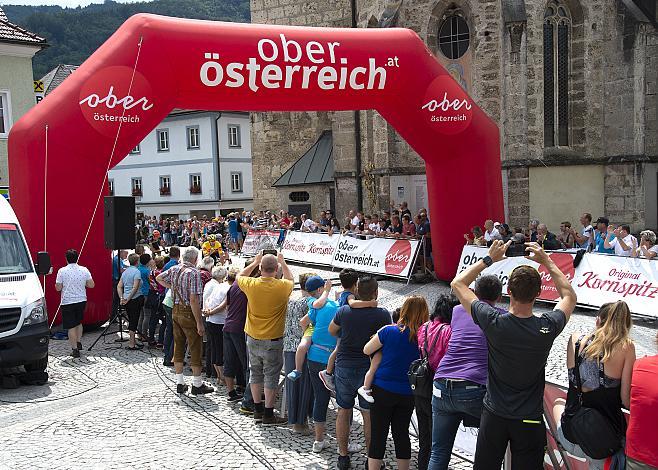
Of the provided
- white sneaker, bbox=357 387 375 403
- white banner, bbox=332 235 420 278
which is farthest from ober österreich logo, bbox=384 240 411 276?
white sneaker, bbox=357 387 375 403

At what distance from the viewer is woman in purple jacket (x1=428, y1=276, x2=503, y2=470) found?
452 cm

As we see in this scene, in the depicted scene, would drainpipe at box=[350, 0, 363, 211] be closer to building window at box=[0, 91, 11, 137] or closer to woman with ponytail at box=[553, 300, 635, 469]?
building window at box=[0, 91, 11, 137]

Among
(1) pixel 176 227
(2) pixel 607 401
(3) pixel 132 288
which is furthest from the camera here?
(1) pixel 176 227

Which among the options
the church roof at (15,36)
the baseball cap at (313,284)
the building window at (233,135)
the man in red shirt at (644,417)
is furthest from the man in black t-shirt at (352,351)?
the building window at (233,135)

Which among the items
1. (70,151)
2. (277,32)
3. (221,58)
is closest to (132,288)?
(70,151)

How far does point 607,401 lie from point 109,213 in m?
8.51

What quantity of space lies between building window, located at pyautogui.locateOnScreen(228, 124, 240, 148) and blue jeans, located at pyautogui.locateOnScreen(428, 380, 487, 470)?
139 ft

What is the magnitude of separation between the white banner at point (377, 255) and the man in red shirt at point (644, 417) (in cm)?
1185

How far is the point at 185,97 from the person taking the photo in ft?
38.4

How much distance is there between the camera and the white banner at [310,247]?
1886 centimetres

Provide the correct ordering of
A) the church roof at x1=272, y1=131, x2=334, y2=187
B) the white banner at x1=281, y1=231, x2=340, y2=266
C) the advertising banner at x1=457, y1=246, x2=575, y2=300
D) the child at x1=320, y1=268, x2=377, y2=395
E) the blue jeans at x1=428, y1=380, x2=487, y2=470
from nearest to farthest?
the blue jeans at x1=428, y1=380, x2=487, y2=470 → the child at x1=320, y1=268, x2=377, y2=395 → the advertising banner at x1=457, y1=246, x2=575, y2=300 → the white banner at x1=281, y1=231, x2=340, y2=266 → the church roof at x1=272, y1=131, x2=334, y2=187

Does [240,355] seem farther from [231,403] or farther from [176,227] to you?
[176,227]

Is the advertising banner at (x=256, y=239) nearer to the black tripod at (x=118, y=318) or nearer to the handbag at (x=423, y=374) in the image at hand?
the black tripod at (x=118, y=318)

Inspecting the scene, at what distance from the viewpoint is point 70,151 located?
1088 cm
